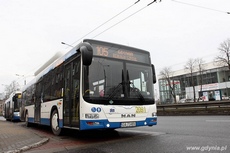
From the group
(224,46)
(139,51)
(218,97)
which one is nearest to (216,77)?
(218,97)

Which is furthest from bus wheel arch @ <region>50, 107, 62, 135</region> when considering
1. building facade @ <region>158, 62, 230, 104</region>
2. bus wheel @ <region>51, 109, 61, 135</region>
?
building facade @ <region>158, 62, 230, 104</region>

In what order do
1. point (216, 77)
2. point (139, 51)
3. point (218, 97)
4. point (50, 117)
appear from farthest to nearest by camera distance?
point (216, 77) < point (218, 97) < point (50, 117) < point (139, 51)

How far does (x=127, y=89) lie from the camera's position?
7.08 meters

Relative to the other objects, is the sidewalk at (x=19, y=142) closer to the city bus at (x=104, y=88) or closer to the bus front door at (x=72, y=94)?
the city bus at (x=104, y=88)

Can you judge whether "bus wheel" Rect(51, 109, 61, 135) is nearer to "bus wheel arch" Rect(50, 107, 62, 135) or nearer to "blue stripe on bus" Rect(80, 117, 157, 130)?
"bus wheel arch" Rect(50, 107, 62, 135)

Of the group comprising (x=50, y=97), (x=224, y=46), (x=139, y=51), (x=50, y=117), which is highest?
(x=224, y=46)

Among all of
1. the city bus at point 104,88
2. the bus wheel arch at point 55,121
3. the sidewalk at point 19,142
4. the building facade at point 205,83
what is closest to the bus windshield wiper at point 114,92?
the city bus at point 104,88

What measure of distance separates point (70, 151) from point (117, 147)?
124 cm

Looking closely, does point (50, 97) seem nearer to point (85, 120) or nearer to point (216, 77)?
point (85, 120)

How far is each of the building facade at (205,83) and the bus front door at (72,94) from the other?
154 ft

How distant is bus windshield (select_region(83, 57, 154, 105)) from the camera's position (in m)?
6.57

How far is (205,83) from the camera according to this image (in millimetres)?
58344

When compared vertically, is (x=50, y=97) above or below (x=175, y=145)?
above

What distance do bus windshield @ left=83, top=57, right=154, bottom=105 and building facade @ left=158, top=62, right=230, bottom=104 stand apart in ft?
150
